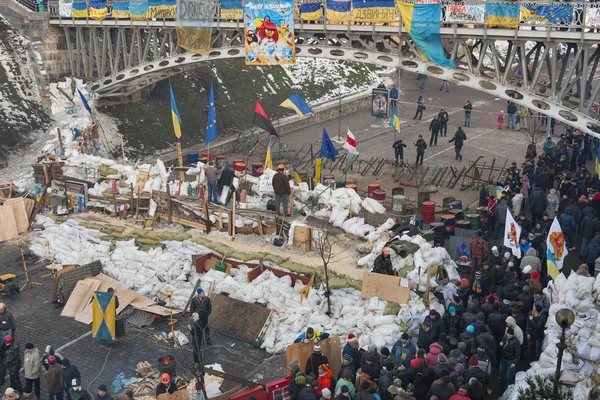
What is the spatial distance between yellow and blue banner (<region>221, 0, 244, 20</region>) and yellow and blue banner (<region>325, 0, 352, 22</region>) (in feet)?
12.5

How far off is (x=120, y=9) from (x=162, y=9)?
2456mm

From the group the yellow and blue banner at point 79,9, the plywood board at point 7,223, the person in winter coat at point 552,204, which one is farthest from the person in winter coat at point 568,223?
the yellow and blue banner at point 79,9

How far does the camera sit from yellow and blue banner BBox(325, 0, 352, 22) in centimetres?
2831

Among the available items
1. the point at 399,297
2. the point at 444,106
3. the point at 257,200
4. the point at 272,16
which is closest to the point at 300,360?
the point at 399,297

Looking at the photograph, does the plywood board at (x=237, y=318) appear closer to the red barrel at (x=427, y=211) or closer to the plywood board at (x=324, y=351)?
the plywood board at (x=324, y=351)

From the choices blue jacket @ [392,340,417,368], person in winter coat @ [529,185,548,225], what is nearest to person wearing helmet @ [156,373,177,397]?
blue jacket @ [392,340,417,368]

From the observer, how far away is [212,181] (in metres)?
24.2

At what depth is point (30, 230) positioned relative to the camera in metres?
24.1

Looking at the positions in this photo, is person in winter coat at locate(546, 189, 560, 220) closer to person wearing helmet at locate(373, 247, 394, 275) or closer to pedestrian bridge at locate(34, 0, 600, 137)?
pedestrian bridge at locate(34, 0, 600, 137)

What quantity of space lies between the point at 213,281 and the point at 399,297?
15.2 feet

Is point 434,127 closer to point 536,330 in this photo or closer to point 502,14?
point 502,14

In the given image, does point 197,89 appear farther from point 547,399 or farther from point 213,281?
point 547,399

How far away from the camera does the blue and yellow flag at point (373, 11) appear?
2739 centimetres

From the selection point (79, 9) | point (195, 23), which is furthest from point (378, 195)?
point (79, 9)
